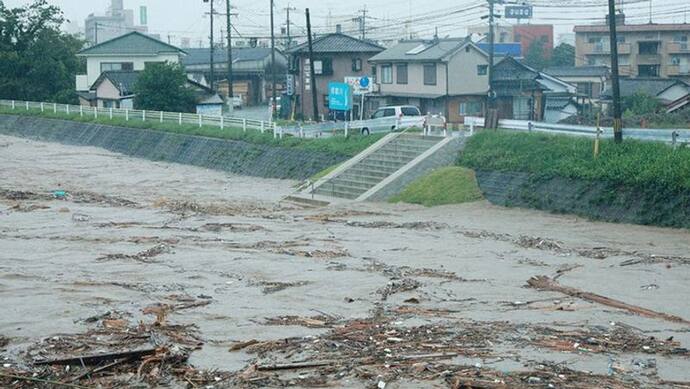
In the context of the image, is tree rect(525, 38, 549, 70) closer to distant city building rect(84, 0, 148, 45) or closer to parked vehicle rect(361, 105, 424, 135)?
parked vehicle rect(361, 105, 424, 135)

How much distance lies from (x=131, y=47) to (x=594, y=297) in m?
59.0

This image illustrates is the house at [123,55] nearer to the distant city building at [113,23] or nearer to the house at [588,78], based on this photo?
the house at [588,78]

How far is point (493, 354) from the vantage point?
1397 centimetres

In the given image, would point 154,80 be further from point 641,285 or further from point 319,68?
point 641,285

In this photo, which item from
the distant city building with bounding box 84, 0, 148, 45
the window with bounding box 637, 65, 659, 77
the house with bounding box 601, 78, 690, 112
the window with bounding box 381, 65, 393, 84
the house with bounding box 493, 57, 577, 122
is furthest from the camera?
the distant city building with bounding box 84, 0, 148, 45

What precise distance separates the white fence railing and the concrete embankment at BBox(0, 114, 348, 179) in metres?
0.93

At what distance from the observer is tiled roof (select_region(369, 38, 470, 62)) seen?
52.7m

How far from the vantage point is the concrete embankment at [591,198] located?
2619cm

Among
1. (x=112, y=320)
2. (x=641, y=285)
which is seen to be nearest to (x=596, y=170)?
(x=641, y=285)

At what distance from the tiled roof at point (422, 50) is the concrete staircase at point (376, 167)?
55.6 ft

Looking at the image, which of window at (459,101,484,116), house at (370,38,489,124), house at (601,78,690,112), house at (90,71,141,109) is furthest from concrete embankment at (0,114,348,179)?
house at (601,78,690,112)

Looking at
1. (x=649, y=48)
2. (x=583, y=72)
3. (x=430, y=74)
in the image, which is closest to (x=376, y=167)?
(x=430, y=74)

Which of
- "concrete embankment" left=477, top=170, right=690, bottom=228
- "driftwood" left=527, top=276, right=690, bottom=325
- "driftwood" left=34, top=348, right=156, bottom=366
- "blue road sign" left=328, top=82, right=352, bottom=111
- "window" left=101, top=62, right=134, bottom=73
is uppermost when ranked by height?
"window" left=101, top=62, right=134, bottom=73

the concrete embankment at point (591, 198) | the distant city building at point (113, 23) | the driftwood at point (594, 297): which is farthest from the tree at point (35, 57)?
the distant city building at point (113, 23)
